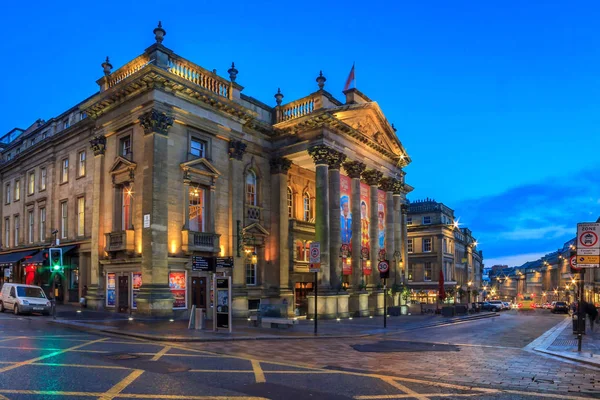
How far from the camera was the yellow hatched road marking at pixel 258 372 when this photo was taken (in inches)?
406

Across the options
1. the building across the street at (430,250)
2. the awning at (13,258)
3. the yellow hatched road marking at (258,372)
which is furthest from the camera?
the building across the street at (430,250)

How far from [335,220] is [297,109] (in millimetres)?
8215

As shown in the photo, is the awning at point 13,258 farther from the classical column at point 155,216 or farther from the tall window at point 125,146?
the classical column at point 155,216

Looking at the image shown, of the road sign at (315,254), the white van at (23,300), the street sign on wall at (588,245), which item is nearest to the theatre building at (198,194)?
the white van at (23,300)

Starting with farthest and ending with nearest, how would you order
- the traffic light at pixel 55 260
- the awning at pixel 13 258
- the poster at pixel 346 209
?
the awning at pixel 13 258 → the poster at pixel 346 209 → the traffic light at pixel 55 260

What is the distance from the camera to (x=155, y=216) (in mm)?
25609

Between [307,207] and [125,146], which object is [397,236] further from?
[125,146]

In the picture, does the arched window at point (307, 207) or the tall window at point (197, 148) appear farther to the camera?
the arched window at point (307, 207)

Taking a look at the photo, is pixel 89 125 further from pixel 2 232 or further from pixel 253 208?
pixel 2 232

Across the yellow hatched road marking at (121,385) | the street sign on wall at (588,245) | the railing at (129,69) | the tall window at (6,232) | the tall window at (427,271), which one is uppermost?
the railing at (129,69)

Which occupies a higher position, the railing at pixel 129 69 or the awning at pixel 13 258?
the railing at pixel 129 69

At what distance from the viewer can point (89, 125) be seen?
1260 inches

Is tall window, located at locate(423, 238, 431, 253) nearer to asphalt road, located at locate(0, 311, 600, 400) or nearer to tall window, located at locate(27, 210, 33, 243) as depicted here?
tall window, located at locate(27, 210, 33, 243)

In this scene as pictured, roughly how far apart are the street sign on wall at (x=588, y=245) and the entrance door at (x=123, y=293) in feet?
71.4
